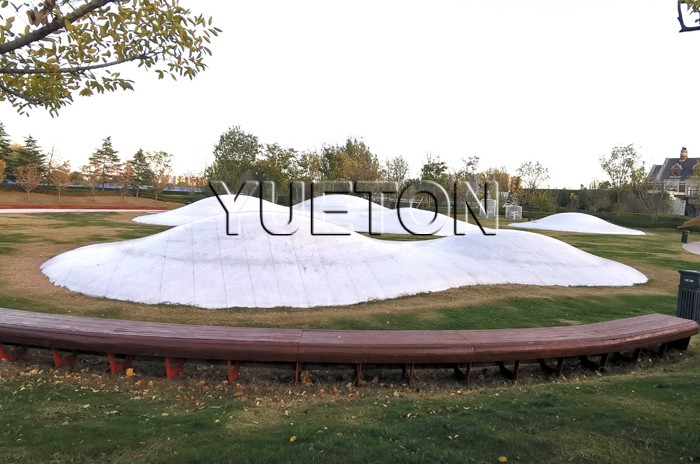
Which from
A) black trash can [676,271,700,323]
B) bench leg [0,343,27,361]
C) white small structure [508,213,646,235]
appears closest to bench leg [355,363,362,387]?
bench leg [0,343,27,361]

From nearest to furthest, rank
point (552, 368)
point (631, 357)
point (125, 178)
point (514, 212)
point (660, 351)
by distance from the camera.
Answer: point (552, 368) → point (631, 357) → point (660, 351) → point (514, 212) → point (125, 178)

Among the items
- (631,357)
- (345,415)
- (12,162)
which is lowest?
(631,357)

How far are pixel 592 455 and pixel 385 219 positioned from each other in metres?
33.4

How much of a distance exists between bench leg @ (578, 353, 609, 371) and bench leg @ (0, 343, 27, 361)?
8115 millimetres

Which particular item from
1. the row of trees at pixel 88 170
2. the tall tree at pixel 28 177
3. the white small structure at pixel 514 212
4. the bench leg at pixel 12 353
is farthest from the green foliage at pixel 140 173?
the bench leg at pixel 12 353

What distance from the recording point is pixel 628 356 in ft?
24.0

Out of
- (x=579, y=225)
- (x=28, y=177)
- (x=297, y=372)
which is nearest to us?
(x=297, y=372)

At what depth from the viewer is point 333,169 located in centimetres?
6556

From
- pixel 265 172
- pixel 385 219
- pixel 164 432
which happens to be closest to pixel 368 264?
pixel 164 432

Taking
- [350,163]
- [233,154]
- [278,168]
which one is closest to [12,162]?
[233,154]

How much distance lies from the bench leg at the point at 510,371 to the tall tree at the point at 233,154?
61.5 meters

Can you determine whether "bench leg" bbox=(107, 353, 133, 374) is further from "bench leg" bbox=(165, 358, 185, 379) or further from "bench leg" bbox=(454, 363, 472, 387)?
"bench leg" bbox=(454, 363, 472, 387)

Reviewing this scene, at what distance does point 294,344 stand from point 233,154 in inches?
2671

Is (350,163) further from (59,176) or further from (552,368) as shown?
(552,368)
